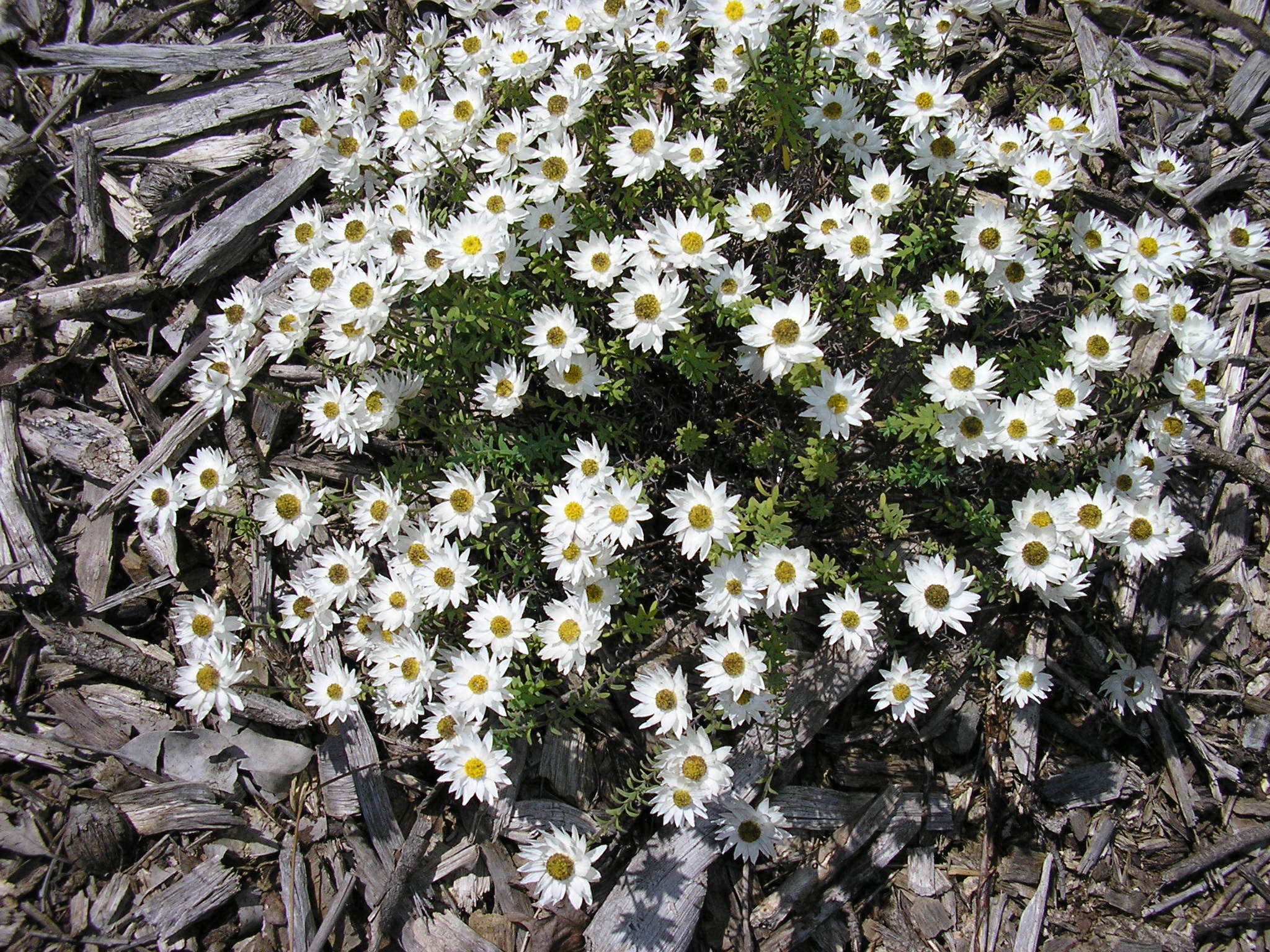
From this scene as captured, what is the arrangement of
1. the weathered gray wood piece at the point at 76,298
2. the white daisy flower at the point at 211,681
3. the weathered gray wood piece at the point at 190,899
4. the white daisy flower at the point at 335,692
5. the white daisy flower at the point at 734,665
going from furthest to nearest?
the weathered gray wood piece at the point at 76,298
the white daisy flower at the point at 335,692
the white daisy flower at the point at 211,681
the weathered gray wood piece at the point at 190,899
the white daisy flower at the point at 734,665

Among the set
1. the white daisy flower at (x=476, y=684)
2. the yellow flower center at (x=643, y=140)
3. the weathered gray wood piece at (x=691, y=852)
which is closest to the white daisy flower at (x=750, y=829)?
the weathered gray wood piece at (x=691, y=852)

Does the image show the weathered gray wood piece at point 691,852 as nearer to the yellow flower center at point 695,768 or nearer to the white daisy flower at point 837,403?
the yellow flower center at point 695,768

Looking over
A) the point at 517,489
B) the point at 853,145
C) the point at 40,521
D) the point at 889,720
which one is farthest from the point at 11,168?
the point at 889,720

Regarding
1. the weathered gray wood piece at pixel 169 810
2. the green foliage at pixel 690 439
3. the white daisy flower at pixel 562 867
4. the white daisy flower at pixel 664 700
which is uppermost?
the green foliage at pixel 690 439

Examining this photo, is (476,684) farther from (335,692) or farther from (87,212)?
(87,212)

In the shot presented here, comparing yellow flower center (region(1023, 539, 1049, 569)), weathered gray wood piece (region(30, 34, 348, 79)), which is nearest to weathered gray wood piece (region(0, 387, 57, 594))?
Answer: weathered gray wood piece (region(30, 34, 348, 79))

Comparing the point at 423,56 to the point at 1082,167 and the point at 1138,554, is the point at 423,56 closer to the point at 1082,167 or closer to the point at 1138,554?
the point at 1082,167

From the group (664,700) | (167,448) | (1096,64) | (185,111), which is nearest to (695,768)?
(664,700)
